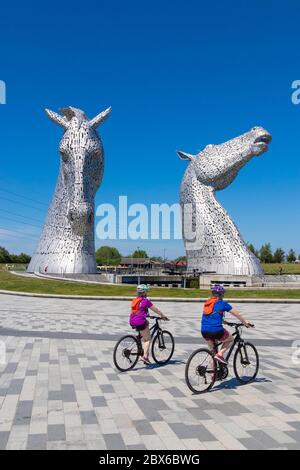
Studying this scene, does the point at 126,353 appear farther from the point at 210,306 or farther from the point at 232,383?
the point at 210,306

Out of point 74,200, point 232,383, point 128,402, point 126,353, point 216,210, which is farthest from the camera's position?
point 216,210

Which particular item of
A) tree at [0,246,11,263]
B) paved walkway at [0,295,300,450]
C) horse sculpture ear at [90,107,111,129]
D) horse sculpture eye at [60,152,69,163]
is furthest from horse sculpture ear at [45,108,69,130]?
tree at [0,246,11,263]

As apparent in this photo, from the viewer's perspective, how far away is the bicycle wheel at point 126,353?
8297 mm

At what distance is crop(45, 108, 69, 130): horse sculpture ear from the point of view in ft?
134

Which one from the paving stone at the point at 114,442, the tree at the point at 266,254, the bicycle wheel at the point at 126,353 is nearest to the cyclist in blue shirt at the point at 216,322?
the bicycle wheel at the point at 126,353

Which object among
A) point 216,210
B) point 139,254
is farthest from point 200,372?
point 139,254

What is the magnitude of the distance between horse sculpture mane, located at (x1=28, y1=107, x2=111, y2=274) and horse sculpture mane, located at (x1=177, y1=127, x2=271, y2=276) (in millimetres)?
8924

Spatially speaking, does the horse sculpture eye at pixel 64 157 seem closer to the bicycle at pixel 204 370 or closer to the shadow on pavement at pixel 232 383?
the shadow on pavement at pixel 232 383

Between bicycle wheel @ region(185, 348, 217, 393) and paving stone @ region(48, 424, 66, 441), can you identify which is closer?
paving stone @ region(48, 424, 66, 441)

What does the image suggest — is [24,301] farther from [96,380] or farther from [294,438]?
[294,438]

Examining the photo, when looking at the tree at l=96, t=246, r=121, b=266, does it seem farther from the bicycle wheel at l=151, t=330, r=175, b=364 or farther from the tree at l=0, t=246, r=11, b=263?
the bicycle wheel at l=151, t=330, r=175, b=364

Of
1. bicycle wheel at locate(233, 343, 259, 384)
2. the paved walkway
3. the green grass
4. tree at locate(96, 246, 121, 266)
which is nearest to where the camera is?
the paved walkway

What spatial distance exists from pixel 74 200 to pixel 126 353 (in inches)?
1255

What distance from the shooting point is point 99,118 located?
4125cm
